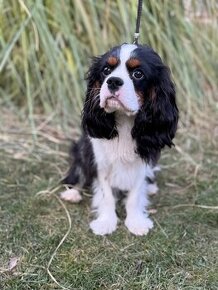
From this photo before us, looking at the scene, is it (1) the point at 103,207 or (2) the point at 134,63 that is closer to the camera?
(2) the point at 134,63

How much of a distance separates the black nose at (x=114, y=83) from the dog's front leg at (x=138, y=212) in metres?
0.73

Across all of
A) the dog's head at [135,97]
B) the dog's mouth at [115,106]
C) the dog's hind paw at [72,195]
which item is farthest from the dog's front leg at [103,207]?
the dog's mouth at [115,106]

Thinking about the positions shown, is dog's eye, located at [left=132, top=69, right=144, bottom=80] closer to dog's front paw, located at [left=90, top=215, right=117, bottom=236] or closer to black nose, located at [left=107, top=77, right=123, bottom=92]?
black nose, located at [left=107, top=77, right=123, bottom=92]

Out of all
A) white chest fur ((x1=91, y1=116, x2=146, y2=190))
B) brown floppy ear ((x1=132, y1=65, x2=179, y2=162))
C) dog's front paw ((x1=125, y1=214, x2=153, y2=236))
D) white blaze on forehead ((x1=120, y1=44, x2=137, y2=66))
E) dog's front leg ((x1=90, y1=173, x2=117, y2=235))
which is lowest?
dog's front paw ((x1=125, y1=214, x2=153, y2=236))

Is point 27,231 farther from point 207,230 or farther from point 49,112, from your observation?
point 49,112

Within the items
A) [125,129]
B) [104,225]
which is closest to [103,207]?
[104,225]

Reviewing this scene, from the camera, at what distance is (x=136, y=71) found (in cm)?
244

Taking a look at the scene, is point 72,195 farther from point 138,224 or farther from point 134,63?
point 134,63

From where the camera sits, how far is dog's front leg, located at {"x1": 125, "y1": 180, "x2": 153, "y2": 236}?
110 inches

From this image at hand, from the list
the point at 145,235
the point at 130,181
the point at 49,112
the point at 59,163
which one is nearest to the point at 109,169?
the point at 130,181

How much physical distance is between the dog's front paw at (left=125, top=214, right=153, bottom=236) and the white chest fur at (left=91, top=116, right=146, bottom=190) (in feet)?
0.56

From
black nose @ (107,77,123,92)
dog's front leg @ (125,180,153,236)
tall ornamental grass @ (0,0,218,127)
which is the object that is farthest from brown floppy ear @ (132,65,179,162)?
tall ornamental grass @ (0,0,218,127)

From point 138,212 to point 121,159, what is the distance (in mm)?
352

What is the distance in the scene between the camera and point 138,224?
2809 millimetres
